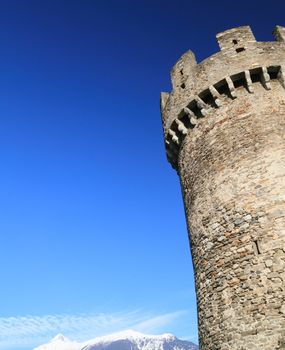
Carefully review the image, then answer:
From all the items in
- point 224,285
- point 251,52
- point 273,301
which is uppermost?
point 251,52

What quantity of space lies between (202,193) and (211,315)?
125 inches

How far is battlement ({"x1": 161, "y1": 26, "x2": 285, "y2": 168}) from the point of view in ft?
33.7

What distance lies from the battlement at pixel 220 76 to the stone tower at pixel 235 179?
0.10ft

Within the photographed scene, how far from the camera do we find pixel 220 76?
10.5 meters

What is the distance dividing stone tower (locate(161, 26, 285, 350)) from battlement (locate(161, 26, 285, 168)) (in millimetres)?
31

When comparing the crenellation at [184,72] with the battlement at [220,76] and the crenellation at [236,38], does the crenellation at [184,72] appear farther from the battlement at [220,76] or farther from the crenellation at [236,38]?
the crenellation at [236,38]

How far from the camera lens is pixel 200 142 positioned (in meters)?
10.4

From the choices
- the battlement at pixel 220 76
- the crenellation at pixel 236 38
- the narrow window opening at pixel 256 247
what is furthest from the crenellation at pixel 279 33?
the narrow window opening at pixel 256 247

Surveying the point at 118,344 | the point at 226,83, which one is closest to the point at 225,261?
the point at 226,83

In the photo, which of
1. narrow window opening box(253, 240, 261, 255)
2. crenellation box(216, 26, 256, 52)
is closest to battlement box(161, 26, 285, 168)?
crenellation box(216, 26, 256, 52)

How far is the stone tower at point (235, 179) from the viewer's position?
24.3ft

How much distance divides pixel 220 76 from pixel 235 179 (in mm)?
3506

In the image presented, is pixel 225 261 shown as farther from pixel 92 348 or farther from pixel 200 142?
pixel 92 348

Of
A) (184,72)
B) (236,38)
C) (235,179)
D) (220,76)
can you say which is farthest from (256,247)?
(236,38)
